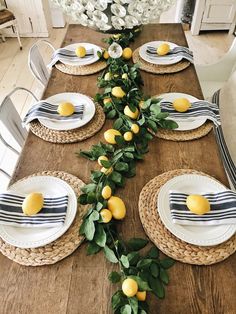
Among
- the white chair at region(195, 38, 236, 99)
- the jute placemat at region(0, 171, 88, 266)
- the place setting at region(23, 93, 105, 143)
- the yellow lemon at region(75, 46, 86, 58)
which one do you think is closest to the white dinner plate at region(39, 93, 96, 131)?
the place setting at region(23, 93, 105, 143)

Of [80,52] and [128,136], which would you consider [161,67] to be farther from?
[128,136]

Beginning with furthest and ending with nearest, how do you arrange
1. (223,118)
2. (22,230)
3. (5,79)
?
(5,79), (223,118), (22,230)

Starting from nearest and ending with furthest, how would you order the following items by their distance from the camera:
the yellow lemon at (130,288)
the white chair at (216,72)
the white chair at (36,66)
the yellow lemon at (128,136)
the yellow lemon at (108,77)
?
the yellow lemon at (130,288) → the yellow lemon at (128,136) → the yellow lemon at (108,77) → the white chair at (36,66) → the white chair at (216,72)

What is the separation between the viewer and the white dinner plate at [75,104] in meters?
1.05

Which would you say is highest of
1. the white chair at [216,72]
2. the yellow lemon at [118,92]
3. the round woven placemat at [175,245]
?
the yellow lemon at [118,92]

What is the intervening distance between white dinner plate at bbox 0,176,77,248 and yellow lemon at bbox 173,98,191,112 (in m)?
0.55

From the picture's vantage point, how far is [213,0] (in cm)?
321

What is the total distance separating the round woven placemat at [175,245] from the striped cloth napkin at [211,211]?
0.16 ft

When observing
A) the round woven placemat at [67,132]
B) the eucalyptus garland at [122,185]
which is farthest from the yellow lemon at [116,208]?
the round woven placemat at [67,132]

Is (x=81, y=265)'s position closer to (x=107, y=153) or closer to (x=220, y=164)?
(x=107, y=153)

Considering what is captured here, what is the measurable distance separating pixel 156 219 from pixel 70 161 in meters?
0.37

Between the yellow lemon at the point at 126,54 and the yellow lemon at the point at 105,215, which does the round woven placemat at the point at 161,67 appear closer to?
the yellow lemon at the point at 126,54

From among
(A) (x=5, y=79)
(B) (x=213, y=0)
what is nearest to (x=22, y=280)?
(A) (x=5, y=79)

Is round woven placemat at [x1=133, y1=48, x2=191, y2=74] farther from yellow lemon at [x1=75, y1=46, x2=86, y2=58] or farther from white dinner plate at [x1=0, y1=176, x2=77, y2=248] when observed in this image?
white dinner plate at [x1=0, y1=176, x2=77, y2=248]
